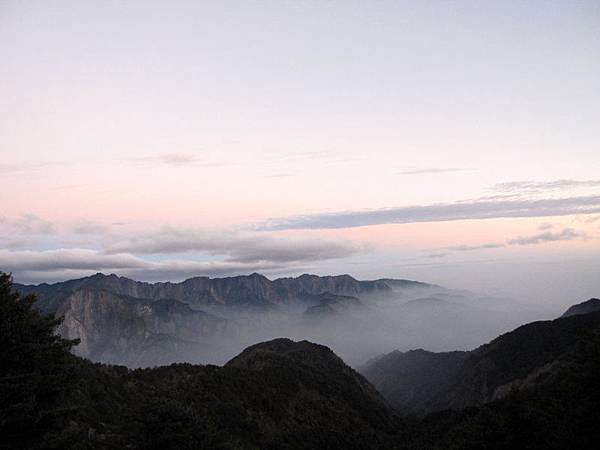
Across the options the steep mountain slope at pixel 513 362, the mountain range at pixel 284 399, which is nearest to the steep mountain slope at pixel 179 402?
the mountain range at pixel 284 399

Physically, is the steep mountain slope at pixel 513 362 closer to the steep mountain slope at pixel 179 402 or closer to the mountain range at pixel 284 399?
the mountain range at pixel 284 399

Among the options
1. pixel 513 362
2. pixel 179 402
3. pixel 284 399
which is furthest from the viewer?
pixel 513 362

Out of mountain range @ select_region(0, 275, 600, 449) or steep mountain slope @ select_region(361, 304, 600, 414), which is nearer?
mountain range @ select_region(0, 275, 600, 449)

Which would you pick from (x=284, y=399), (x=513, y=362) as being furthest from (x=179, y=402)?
(x=513, y=362)

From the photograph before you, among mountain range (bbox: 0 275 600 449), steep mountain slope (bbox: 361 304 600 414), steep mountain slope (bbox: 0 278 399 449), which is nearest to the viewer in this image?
steep mountain slope (bbox: 0 278 399 449)

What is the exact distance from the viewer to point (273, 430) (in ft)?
323

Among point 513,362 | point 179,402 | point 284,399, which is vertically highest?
point 179,402

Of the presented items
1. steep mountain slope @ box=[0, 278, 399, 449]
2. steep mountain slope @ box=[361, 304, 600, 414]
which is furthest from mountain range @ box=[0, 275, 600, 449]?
steep mountain slope @ box=[361, 304, 600, 414]

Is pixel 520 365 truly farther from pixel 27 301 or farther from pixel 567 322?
pixel 27 301

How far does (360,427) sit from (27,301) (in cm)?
11500

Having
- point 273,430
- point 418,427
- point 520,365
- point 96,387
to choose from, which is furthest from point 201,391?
point 520,365

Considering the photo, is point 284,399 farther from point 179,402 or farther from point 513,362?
point 179,402

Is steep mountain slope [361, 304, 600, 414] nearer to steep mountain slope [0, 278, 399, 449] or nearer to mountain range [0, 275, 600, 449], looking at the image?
mountain range [0, 275, 600, 449]

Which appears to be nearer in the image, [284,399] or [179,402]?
[179,402]
